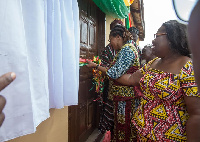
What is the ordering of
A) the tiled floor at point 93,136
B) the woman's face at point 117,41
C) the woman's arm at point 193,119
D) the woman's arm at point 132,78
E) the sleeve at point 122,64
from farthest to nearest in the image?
the tiled floor at point 93,136
the woman's face at point 117,41
the sleeve at point 122,64
the woman's arm at point 132,78
the woman's arm at point 193,119

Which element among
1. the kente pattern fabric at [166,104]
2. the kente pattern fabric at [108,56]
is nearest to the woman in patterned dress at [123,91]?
the kente pattern fabric at [108,56]

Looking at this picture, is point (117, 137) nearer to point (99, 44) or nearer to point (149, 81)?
point (149, 81)

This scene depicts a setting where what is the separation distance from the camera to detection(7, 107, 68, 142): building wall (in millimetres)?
1323

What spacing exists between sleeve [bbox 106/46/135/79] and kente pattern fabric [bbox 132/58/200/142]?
53cm

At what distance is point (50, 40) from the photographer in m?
1.18

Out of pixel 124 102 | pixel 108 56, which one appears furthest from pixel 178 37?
pixel 108 56

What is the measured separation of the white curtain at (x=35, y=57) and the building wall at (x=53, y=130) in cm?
31

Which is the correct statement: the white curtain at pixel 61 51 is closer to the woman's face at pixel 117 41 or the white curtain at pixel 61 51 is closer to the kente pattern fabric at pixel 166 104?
the kente pattern fabric at pixel 166 104

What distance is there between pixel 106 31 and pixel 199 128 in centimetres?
295

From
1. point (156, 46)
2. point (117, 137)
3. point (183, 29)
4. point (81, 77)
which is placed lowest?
point (117, 137)

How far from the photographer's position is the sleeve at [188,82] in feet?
3.41

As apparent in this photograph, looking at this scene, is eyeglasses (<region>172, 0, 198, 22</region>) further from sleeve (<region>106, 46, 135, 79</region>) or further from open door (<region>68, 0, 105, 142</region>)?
open door (<region>68, 0, 105, 142</region>)

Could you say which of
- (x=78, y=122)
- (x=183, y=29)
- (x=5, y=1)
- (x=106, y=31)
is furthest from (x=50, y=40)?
(x=106, y=31)

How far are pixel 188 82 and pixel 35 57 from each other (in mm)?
1000
